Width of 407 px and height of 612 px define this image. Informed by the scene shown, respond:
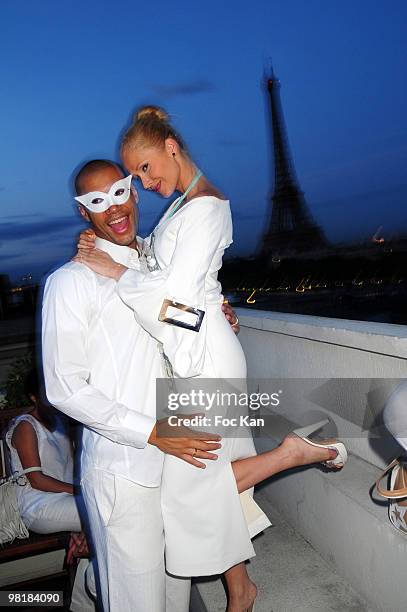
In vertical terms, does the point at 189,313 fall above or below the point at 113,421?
above

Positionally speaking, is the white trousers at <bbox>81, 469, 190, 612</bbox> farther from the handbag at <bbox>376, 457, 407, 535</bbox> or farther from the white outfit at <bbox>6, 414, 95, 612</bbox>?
the white outfit at <bbox>6, 414, 95, 612</bbox>

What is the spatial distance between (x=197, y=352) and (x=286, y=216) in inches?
1758

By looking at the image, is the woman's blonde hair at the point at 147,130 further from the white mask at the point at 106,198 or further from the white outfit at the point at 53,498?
the white outfit at the point at 53,498

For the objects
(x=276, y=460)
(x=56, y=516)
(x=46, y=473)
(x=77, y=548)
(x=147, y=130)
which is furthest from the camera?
(x=46, y=473)

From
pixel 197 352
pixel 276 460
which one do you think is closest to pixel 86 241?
pixel 197 352

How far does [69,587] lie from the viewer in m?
3.29

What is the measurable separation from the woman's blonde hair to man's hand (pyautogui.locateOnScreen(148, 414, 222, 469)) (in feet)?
3.49

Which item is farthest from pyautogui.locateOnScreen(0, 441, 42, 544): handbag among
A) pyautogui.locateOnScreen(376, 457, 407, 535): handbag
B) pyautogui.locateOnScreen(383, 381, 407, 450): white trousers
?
pyautogui.locateOnScreen(383, 381, 407, 450): white trousers

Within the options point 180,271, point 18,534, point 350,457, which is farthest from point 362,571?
point 18,534

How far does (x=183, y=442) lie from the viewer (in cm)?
200

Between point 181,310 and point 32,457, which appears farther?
point 32,457

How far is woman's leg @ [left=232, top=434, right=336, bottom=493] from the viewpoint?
7.48 feet

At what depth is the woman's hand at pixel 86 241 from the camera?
208 centimetres

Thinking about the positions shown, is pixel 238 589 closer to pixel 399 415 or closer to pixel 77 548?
pixel 77 548
